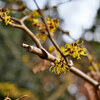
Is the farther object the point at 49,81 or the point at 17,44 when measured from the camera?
the point at 49,81

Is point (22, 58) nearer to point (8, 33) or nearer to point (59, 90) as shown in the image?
point (8, 33)

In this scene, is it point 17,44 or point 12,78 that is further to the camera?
point 17,44

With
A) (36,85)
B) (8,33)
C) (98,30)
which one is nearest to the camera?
(98,30)

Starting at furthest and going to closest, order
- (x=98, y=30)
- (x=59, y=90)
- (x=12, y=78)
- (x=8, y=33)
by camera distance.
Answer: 1. (x=8, y=33)
2. (x=12, y=78)
3. (x=59, y=90)
4. (x=98, y=30)

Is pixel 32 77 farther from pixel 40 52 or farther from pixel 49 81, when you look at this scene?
pixel 40 52

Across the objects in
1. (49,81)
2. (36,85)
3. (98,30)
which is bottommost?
(49,81)

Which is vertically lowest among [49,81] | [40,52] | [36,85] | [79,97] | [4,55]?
[79,97]

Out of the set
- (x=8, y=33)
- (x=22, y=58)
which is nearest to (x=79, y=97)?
(x=22, y=58)

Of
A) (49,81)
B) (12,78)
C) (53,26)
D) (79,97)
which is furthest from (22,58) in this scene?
(53,26)

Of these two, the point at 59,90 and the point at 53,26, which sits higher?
the point at 53,26
